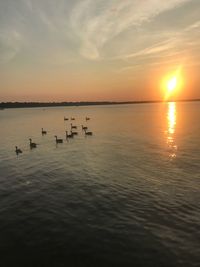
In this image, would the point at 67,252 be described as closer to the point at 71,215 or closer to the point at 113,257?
the point at 113,257

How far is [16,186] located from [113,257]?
55.9ft


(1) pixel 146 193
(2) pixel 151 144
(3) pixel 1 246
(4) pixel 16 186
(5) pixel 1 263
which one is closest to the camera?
(5) pixel 1 263

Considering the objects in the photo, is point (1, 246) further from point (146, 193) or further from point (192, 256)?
point (146, 193)

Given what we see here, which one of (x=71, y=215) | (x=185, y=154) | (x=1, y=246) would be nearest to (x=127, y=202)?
(x=71, y=215)

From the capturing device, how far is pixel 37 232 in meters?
20.7

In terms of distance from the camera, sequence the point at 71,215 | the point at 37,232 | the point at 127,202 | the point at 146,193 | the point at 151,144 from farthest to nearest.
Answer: the point at 151,144
the point at 146,193
the point at 127,202
the point at 71,215
the point at 37,232

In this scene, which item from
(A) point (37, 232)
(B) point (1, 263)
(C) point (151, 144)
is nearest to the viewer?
(B) point (1, 263)

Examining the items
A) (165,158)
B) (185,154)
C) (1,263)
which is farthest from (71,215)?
(185,154)

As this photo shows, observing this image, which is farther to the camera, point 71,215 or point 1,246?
point 71,215

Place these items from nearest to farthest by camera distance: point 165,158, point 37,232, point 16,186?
1. point 37,232
2. point 16,186
3. point 165,158

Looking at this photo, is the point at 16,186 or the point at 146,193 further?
the point at 16,186

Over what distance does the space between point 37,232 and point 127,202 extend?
8541 millimetres

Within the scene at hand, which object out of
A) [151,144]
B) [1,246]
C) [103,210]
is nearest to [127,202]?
[103,210]

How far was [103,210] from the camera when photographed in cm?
2420
